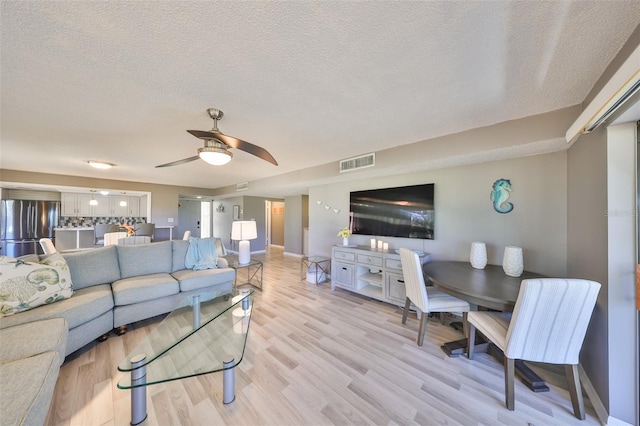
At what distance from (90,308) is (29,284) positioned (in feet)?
1.55

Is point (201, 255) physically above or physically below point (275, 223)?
below

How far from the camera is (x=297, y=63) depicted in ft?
4.50

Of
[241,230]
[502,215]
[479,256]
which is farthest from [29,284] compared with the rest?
[502,215]

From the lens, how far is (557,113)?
1908 millimetres

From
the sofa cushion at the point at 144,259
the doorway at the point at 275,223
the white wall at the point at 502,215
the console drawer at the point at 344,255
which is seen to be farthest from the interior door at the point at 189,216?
the white wall at the point at 502,215

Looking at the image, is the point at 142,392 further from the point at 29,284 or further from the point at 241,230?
the point at 241,230

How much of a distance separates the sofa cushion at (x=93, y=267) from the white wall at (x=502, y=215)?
12.7 ft

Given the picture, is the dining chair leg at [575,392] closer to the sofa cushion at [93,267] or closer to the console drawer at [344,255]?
the console drawer at [344,255]

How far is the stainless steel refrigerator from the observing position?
450cm

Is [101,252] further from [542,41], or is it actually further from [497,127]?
[497,127]

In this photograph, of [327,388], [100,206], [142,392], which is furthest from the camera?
[100,206]

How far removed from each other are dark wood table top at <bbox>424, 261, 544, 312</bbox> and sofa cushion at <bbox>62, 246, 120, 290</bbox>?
3639 millimetres

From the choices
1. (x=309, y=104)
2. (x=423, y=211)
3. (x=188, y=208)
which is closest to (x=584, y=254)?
(x=423, y=211)

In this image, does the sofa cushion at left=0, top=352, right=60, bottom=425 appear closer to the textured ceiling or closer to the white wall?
the textured ceiling
